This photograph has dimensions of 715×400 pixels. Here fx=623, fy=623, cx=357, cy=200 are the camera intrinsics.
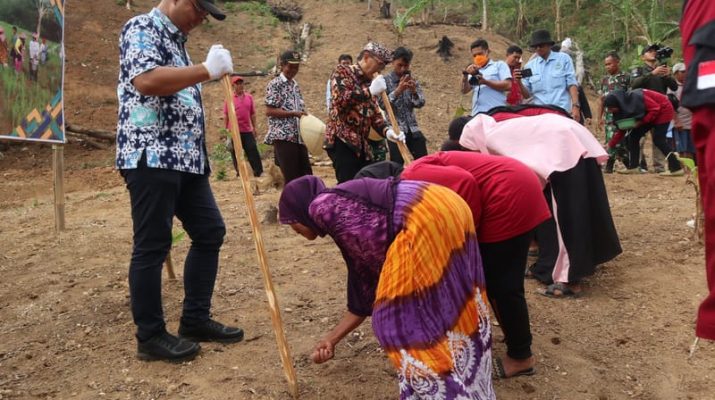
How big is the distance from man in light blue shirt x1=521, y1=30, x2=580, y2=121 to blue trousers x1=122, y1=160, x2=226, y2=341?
13.6 feet

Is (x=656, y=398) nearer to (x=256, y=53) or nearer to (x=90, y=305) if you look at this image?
(x=90, y=305)

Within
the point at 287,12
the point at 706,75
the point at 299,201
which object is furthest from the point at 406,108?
the point at 287,12

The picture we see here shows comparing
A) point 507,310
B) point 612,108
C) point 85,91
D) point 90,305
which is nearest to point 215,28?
point 85,91

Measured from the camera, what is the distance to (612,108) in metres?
7.02

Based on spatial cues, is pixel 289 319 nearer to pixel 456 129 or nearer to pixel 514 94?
pixel 456 129

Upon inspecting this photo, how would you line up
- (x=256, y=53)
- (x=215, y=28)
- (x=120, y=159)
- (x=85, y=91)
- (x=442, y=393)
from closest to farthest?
(x=442, y=393) → (x=120, y=159) → (x=85, y=91) → (x=256, y=53) → (x=215, y=28)

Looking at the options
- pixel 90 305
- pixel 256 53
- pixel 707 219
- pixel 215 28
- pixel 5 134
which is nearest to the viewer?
pixel 707 219

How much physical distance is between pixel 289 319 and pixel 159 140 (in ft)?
4.12

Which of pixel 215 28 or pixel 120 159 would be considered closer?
pixel 120 159

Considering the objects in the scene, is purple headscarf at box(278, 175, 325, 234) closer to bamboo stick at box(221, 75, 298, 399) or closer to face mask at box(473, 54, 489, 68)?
bamboo stick at box(221, 75, 298, 399)

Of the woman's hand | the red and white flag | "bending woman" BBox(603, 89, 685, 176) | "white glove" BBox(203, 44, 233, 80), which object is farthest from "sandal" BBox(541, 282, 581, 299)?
"bending woman" BBox(603, 89, 685, 176)

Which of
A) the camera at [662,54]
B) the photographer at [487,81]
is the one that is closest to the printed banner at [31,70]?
the photographer at [487,81]

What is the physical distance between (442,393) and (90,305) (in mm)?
2335

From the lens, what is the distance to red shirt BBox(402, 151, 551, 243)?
253 centimetres
